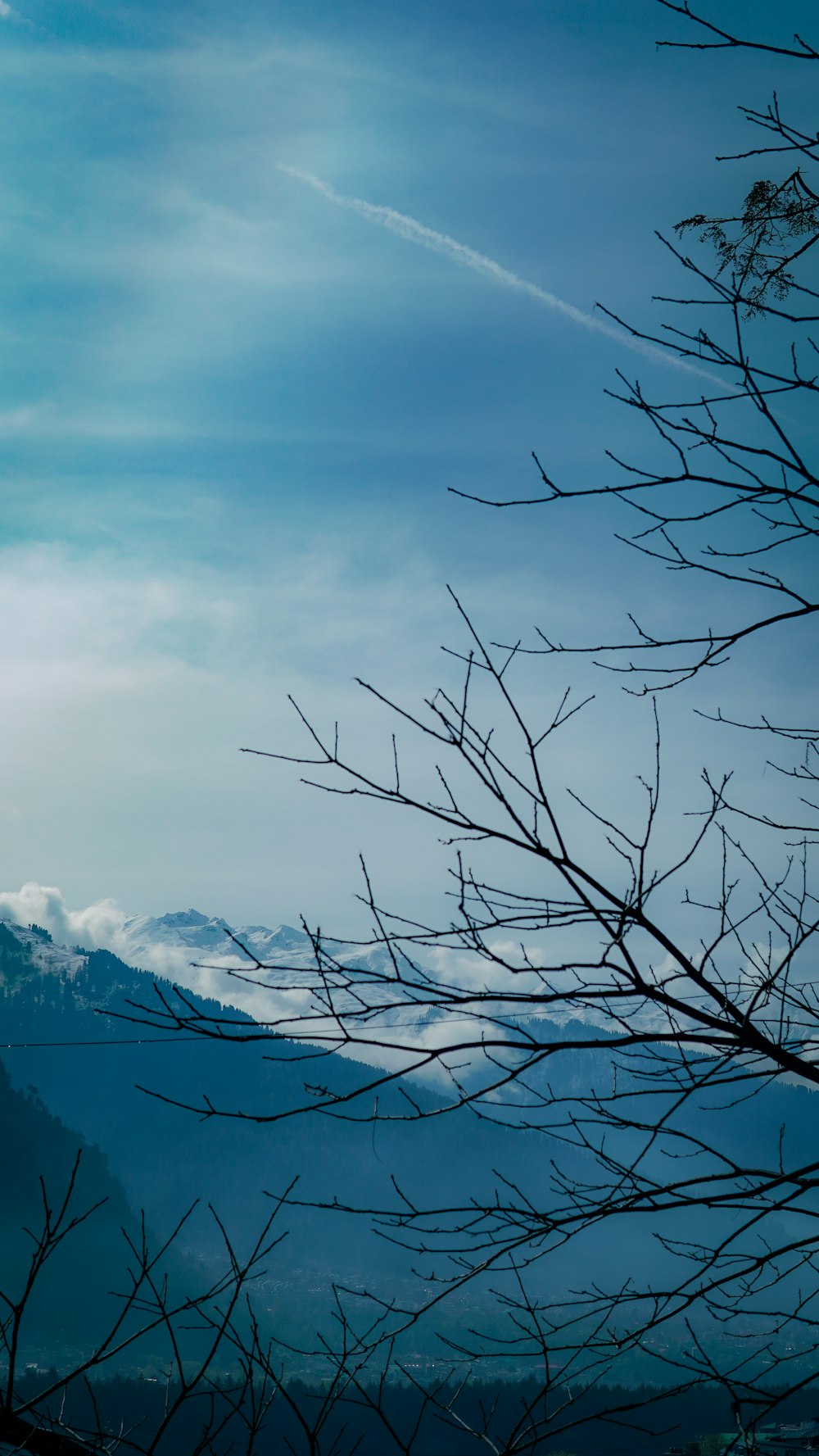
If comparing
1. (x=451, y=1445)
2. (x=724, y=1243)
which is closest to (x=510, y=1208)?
(x=724, y=1243)

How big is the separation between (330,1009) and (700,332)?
2.42 meters

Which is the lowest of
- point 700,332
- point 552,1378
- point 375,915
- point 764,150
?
point 552,1378

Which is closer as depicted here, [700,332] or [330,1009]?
[330,1009]

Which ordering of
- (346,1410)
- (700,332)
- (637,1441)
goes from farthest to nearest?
(637,1441)
(346,1410)
(700,332)

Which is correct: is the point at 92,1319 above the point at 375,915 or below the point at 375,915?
below

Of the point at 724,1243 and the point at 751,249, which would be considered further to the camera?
the point at 751,249

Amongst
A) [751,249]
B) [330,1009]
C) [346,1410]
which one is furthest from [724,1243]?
[346,1410]

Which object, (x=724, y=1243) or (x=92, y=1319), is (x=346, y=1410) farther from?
(x=724, y=1243)

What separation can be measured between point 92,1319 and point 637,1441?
91.8 m

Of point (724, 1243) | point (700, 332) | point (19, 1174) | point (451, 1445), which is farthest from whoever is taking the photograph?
point (19, 1174)

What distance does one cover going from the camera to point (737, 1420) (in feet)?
Result: 10.3

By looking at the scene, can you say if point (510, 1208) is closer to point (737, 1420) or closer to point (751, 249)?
point (737, 1420)

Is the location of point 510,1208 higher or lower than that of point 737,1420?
higher

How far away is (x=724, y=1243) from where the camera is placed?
289 cm
